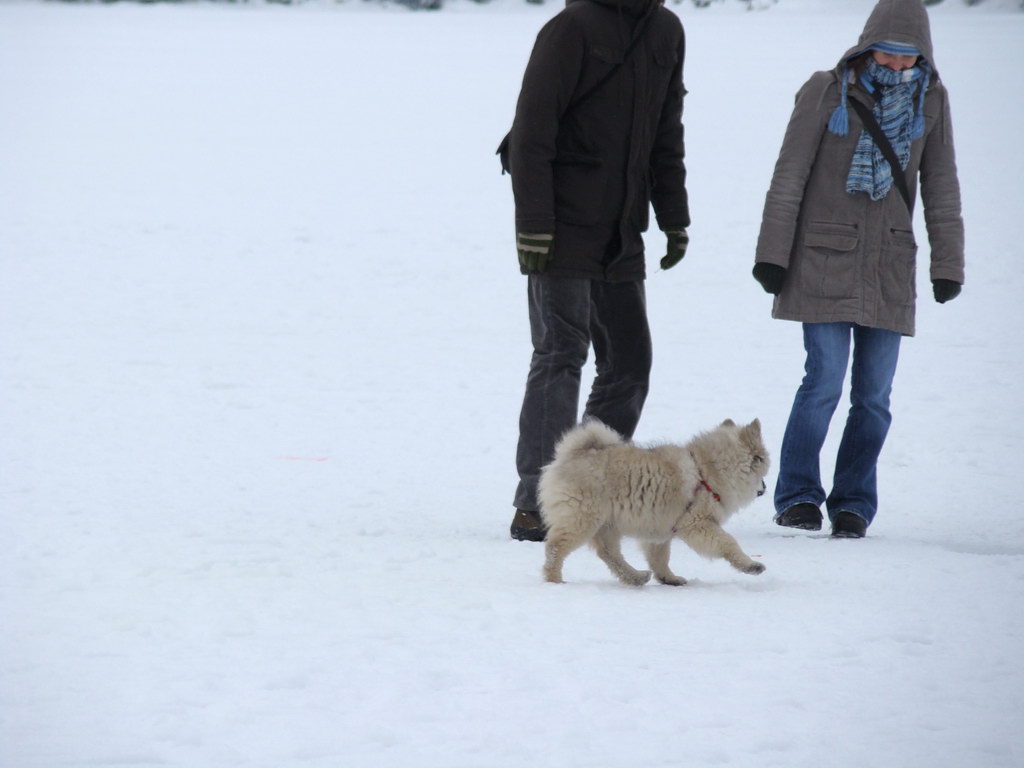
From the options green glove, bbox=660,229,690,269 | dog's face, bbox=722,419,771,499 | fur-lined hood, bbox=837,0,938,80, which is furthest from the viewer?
green glove, bbox=660,229,690,269

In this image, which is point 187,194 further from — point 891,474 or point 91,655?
point 91,655

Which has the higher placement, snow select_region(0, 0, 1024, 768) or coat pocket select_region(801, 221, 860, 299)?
coat pocket select_region(801, 221, 860, 299)

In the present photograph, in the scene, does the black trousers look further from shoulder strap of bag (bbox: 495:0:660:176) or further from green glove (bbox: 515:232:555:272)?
shoulder strap of bag (bbox: 495:0:660:176)

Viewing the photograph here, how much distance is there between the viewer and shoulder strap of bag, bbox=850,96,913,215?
4941mm

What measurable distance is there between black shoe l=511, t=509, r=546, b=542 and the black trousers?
1.1 inches

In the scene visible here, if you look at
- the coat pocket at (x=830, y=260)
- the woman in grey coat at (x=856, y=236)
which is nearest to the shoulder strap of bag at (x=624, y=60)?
the woman in grey coat at (x=856, y=236)

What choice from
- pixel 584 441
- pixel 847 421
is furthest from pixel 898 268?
pixel 584 441

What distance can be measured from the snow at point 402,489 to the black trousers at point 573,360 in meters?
0.46

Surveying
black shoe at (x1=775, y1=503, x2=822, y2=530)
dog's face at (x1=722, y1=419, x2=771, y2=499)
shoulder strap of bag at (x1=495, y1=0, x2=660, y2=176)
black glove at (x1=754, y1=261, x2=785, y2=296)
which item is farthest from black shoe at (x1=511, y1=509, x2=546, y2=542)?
shoulder strap of bag at (x1=495, y1=0, x2=660, y2=176)

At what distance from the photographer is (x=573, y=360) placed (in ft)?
15.6

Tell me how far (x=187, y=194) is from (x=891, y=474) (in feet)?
38.1

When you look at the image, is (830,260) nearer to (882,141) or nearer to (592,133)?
(882,141)

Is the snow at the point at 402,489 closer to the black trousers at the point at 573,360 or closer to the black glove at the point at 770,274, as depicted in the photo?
the black trousers at the point at 573,360

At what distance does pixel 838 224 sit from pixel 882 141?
367mm
